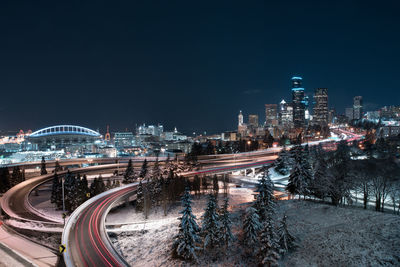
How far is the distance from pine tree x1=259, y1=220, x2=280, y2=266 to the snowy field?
68.4 inches

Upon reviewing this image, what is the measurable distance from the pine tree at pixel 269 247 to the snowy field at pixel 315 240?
1738 millimetres

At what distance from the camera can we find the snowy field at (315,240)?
19719mm

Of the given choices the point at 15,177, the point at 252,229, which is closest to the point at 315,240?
the point at 252,229

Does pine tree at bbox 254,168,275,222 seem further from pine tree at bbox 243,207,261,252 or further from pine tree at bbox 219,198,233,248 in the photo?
pine tree at bbox 219,198,233,248

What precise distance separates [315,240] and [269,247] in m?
6.43

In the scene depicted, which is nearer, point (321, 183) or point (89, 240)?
Answer: point (89, 240)

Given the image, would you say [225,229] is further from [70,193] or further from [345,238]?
[70,193]

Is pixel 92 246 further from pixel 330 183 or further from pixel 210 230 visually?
pixel 330 183

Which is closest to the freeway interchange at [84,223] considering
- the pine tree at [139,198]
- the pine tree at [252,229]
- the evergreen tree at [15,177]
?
the pine tree at [139,198]

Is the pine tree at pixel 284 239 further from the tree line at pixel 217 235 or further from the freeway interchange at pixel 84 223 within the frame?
the freeway interchange at pixel 84 223

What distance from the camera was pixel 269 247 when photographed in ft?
64.1

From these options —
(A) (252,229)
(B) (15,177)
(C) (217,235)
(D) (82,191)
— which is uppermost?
(B) (15,177)

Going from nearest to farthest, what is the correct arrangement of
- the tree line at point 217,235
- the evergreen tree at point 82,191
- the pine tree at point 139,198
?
1. the tree line at point 217,235
2. the evergreen tree at point 82,191
3. the pine tree at point 139,198

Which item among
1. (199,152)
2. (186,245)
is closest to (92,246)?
(186,245)
